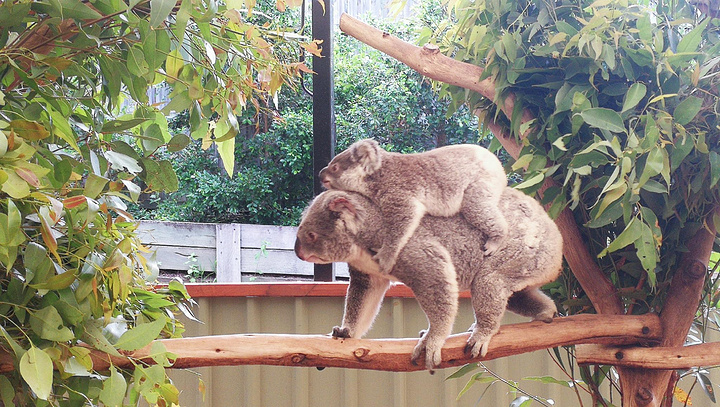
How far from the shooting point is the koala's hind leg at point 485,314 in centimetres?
114

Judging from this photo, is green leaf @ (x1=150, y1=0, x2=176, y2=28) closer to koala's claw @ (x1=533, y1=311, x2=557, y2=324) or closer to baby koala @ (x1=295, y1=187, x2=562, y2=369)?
baby koala @ (x1=295, y1=187, x2=562, y2=369)

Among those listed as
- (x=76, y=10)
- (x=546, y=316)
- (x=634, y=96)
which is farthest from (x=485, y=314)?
(x=76, y=10)

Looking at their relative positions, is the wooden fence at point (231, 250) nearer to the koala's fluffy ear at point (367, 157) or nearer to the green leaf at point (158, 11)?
the koala's fluffy ear at point (367, 157)

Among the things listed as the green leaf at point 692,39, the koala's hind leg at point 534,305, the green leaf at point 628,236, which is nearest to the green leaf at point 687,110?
the green leaf at point 692,39

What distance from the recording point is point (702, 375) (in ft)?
5.06

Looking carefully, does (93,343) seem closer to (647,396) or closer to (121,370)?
(121,370)

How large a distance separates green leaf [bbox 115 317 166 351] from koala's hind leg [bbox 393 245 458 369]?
0.47m

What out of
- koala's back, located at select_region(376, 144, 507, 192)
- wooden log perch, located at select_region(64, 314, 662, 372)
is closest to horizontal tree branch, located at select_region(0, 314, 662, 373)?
wooden log perch, located at select_region(64, 314, 662, 372)

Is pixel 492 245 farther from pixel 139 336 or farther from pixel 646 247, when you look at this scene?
pixel 139 336

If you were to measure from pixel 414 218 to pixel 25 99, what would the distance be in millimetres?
681

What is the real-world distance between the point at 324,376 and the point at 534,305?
1263mm

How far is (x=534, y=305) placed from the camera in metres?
1.29

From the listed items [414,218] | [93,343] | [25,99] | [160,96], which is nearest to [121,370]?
[93,343]

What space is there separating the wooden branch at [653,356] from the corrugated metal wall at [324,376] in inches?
34.8
